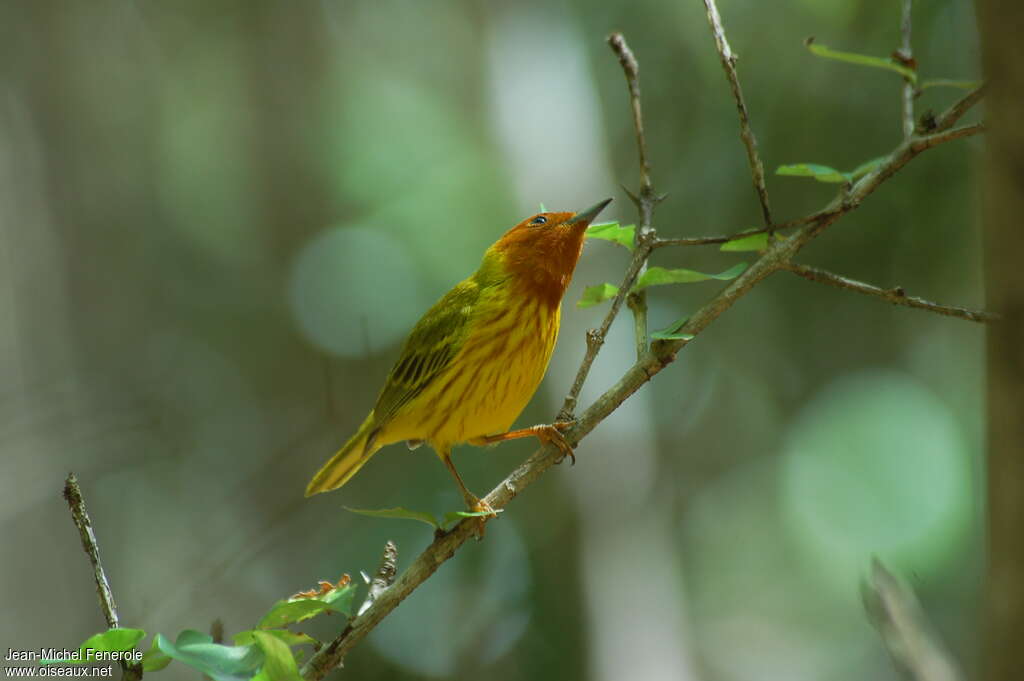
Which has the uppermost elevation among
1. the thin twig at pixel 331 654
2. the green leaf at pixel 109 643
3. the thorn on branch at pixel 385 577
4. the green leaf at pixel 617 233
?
the green leaf at pixel 617 233

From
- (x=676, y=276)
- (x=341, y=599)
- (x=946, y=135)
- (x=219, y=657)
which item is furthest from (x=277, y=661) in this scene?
(x=946, y=135)

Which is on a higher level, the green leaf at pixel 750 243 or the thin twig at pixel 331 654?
the green leaf at pixel 750 243

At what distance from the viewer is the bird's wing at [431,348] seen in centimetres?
383

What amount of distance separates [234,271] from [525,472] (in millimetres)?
7535

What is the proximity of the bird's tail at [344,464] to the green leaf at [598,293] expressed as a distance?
63.1 inches

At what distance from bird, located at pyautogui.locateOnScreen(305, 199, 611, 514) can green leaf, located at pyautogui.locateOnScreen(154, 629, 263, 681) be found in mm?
1663

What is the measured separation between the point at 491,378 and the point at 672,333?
1.45 m

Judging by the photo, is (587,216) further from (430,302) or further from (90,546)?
(430,302)

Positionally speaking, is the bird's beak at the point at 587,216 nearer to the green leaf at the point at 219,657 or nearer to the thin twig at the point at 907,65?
the thin twig at the point at 907,65

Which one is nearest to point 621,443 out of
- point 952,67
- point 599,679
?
point 599,679

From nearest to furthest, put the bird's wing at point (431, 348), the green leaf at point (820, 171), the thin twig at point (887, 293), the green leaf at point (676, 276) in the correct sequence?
1. the thin twig at point (887, 293)
2. the green leaf at point (820, 171)
3. the green leaf at point (676, 276)
4. the bird's wing at point (431, 348)

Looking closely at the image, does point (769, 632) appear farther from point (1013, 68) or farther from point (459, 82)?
point (1013, 68)

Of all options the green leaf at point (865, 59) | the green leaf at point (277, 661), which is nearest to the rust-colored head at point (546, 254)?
the green leaf at point (865, 59)

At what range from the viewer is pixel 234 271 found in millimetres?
9414
